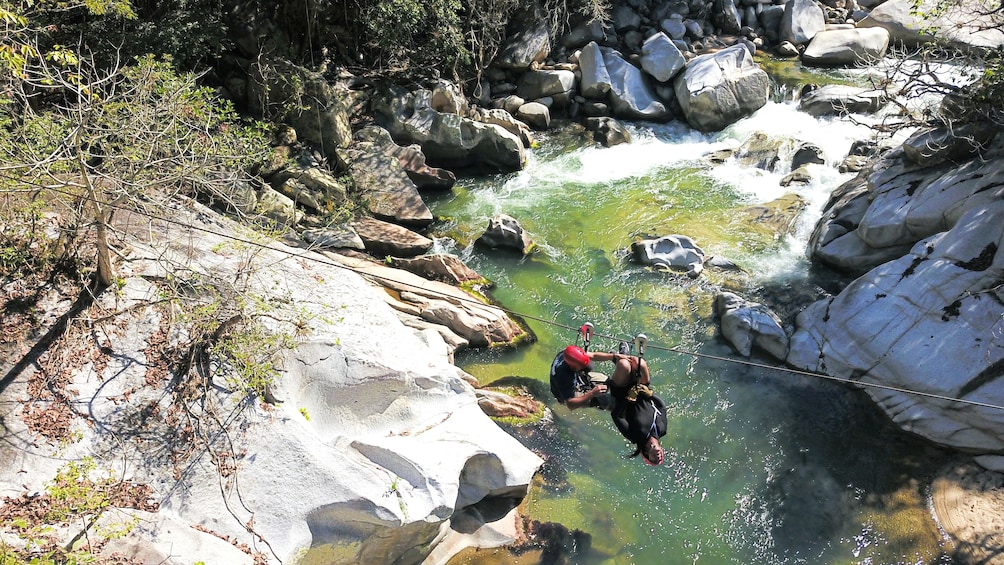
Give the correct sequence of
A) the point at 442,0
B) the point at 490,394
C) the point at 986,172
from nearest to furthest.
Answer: the point at 490,394, the point at 986,172, the point at 442,0

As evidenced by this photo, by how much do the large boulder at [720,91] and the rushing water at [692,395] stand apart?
1314 mm

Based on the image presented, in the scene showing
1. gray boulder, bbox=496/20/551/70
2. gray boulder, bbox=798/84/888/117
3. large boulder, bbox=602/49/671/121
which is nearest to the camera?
gray boulder, bbox=798/84/888/117

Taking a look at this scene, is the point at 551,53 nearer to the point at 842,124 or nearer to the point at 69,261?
the point at 842,124

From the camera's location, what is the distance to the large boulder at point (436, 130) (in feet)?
49.8

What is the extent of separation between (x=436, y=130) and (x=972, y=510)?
1139 cm

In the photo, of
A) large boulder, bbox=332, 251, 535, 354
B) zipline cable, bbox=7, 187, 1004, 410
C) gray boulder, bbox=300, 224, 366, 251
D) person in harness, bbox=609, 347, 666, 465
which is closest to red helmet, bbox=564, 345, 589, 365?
zipline cable, bbox=7, 187, 1004, 410

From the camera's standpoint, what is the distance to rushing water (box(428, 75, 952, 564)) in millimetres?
8375

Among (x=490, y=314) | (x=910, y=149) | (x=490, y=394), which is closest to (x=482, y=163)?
(x=490, y=314)

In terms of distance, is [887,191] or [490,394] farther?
[887,191]

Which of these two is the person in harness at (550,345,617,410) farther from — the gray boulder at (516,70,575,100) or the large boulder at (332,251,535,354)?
the gray boulder at (516,70,575,100)

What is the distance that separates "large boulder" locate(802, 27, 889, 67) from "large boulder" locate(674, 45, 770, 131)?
7.57 ft

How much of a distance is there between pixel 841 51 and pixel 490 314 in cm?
1290

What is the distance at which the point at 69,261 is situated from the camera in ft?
25.7

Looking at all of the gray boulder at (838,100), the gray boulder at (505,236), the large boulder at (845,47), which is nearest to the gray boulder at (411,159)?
the gray boulder at (505,236)
